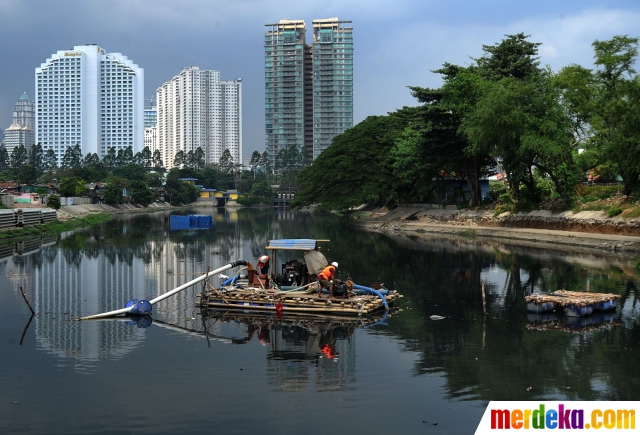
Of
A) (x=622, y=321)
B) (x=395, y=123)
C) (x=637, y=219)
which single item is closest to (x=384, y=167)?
(x=395, y=123)

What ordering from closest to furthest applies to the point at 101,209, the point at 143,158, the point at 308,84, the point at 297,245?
the point at 297,245
the point at 101,209
the point at 143,158
the point at 308,84

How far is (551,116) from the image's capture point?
47.9m

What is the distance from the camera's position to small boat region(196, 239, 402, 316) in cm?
A: 1977

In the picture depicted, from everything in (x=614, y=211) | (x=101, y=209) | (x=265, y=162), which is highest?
(x=265, y=162)

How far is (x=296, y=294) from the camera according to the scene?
20.5 meters

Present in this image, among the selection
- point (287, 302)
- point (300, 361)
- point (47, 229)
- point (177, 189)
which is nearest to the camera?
point (300, 361)

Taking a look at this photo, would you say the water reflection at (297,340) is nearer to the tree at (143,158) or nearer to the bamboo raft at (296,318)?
the bamboo raft at (296,318)

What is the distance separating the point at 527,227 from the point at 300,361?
3835cm

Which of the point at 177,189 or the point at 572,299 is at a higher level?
the point at 177,189

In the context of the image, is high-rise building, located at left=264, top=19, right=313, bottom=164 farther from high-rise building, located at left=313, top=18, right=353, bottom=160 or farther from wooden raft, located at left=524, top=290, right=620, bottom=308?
wooden raft, located at left=524, top=290, right=620, bottom=308

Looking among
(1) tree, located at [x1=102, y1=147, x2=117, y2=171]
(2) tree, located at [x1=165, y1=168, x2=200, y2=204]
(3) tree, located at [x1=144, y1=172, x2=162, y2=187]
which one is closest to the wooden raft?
(2) tree, located at [x1=165, y1=168, x2=200, y2=204]

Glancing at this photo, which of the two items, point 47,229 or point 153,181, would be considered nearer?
point 47,229

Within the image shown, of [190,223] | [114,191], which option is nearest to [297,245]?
[190,223]

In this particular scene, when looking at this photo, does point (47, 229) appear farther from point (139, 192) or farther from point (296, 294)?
point (139, 192)
